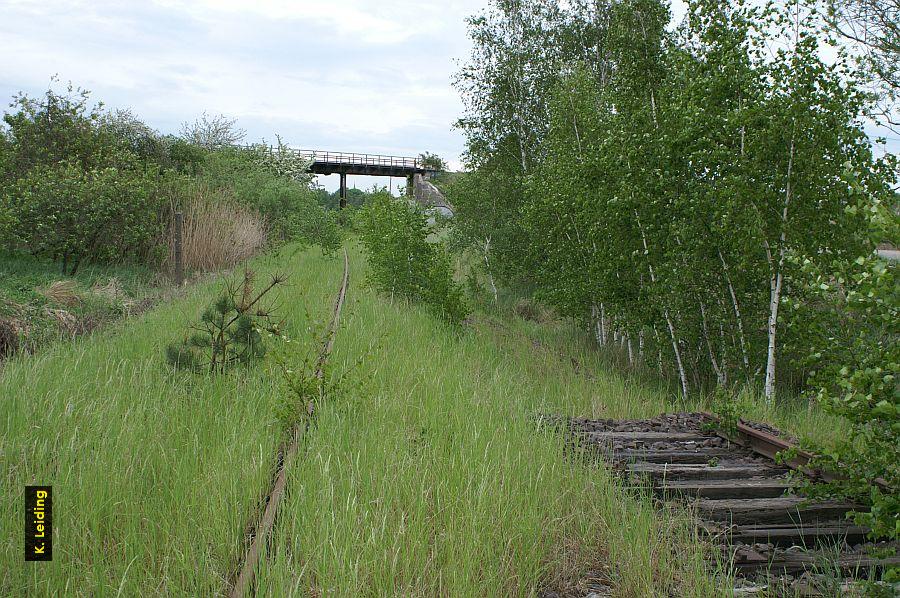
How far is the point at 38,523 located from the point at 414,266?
10.1 metres

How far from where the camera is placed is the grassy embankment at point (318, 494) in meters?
3.07

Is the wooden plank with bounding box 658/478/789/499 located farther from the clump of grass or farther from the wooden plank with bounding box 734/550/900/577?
the clump of grass

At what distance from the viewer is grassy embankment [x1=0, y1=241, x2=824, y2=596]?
3072mm

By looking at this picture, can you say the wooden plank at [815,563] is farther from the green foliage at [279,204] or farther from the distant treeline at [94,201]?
the green foliage at [279,204]

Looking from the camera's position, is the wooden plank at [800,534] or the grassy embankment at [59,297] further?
the grassy embankment at [59,297]

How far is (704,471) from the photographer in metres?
5.22

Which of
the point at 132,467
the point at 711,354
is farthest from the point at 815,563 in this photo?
the point at 711,354

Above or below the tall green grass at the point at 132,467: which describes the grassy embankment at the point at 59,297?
above

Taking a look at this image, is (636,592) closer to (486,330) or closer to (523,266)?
(486,330)

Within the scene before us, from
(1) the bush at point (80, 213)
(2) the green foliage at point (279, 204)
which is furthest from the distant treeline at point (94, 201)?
(2) the green foliage at point (279, 204)

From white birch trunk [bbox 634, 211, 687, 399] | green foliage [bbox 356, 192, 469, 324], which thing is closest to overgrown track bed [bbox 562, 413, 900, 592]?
white birch trunk [bbox 634, 211, 687, 399]

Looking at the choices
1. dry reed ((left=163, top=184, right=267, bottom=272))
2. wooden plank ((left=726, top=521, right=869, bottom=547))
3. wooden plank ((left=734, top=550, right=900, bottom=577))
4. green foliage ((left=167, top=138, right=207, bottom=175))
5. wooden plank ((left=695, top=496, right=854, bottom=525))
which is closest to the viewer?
wooden plank ((left=734, top=550, right=900, bottom=577))

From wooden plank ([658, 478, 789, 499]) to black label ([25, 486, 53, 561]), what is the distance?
382 centimetres

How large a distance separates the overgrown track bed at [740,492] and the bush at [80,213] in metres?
12.1
